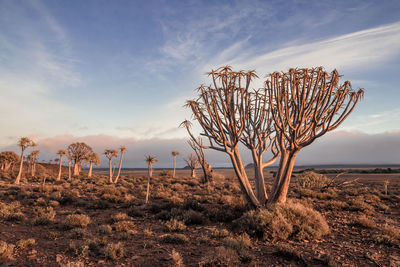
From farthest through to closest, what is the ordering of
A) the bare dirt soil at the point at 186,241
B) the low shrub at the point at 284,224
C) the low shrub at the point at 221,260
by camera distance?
1. the low shrub at the point at 284,224
2. the bare dirt soil at the point at 186,241
3. the low shrub at the point at 221,260

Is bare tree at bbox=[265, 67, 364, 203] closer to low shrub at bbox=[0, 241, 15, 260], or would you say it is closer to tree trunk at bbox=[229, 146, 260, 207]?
tree trunk at bbox=[229, 146, 260, 207]

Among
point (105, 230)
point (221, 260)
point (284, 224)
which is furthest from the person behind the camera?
point (105, 230)

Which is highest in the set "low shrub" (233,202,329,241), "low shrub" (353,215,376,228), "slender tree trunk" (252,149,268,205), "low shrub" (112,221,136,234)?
"slender tree trunk" (252,149,268,205)

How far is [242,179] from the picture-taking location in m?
9.64

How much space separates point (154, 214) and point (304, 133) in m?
8.49

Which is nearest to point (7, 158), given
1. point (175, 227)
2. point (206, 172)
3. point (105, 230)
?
point (206, 172)

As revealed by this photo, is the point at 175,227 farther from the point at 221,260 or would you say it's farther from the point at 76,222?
the point at 76,222

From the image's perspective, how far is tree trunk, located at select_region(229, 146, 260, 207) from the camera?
373 inches

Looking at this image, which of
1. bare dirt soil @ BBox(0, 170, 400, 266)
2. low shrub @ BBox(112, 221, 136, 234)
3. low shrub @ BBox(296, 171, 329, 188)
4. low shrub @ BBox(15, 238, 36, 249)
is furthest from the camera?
low shrub @ BBox(296, 171, 329, 188)

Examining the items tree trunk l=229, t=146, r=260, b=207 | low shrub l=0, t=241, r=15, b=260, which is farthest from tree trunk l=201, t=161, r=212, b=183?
low shrub l=0, t=241, r=15, b=260

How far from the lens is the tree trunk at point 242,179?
373 inches

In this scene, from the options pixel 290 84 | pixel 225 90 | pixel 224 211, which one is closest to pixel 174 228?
pixel 224 211

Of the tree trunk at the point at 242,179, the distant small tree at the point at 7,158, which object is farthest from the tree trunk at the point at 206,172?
the distant small tree at the point at 7,158

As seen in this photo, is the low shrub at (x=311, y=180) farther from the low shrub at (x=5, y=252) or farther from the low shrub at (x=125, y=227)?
the low shrub at (x=5, y=252)
